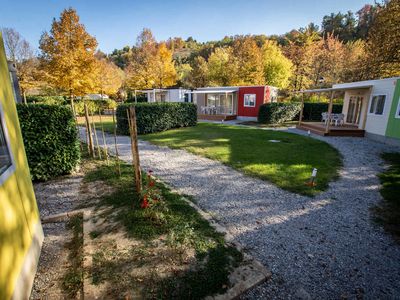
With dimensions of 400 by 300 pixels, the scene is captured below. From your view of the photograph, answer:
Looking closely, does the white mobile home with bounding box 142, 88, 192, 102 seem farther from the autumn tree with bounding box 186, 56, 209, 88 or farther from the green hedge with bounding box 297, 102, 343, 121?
Result: the green hedge with bounding box 297, 102, 343, 121

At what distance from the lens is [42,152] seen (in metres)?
5.15

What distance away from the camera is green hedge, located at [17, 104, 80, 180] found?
489 centimetres

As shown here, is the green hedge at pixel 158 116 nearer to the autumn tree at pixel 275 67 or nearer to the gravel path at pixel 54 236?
the gravel path at pixel 54 236

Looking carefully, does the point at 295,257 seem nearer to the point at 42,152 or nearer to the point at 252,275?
the point at 252,275

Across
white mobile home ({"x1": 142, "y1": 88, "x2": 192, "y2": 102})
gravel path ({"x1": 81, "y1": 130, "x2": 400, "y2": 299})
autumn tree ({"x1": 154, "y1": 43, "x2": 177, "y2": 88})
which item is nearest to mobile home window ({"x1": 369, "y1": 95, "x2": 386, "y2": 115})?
gravel path ({"x1": 81, "y1": 130, "x2": 400, "y2": 299})

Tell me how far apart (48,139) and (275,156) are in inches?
283

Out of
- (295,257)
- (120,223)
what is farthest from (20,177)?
(295,257)

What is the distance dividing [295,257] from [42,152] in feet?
19.6

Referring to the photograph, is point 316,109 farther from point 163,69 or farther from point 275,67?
point 163,69

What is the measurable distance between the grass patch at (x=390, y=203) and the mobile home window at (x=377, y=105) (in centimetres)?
557

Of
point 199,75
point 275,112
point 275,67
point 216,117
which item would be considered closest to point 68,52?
point 216,117

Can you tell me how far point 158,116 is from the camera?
517 inches

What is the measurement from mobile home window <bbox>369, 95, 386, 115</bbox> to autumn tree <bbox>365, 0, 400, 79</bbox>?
556 cm

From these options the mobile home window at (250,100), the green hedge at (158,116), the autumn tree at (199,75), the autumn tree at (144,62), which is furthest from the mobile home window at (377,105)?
the autumn tree at (199,75)
